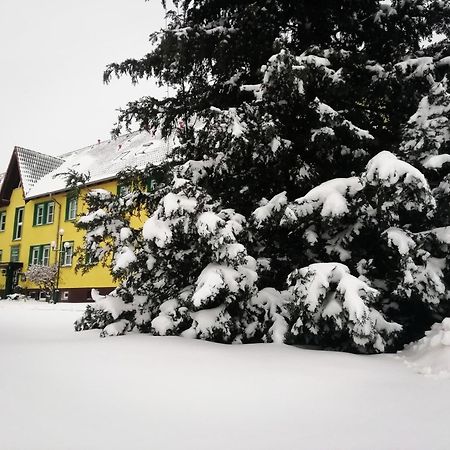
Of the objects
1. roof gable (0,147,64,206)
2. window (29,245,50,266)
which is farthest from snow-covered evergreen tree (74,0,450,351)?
roof gable (0,147,64,206)

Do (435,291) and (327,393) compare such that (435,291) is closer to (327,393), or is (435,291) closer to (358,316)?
(358,316)

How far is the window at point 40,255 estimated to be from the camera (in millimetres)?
28312

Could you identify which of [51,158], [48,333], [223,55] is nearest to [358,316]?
[223,55]

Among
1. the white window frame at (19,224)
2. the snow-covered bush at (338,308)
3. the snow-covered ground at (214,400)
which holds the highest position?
the white window frame at (19,224)

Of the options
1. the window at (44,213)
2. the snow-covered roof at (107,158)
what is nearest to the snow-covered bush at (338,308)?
the snow-covered roof at (107,158)

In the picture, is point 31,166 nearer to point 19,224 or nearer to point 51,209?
point 19,224

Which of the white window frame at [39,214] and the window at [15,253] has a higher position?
the white window frame at [39,214]

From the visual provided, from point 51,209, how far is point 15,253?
494 cm

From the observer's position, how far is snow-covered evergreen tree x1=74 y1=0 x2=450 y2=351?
5.45 meters

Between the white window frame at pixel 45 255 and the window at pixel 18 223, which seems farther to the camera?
the window at pixel 18 223

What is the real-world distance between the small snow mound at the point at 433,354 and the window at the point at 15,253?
30.1m

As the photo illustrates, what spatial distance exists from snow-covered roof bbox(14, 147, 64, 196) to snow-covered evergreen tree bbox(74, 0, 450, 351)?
25.0 metres

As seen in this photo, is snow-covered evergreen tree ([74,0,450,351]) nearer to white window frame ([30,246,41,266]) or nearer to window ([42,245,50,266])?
window ([42,245,50,266])

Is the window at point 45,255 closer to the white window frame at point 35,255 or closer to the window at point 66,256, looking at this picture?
the white window frame at point 35,255
